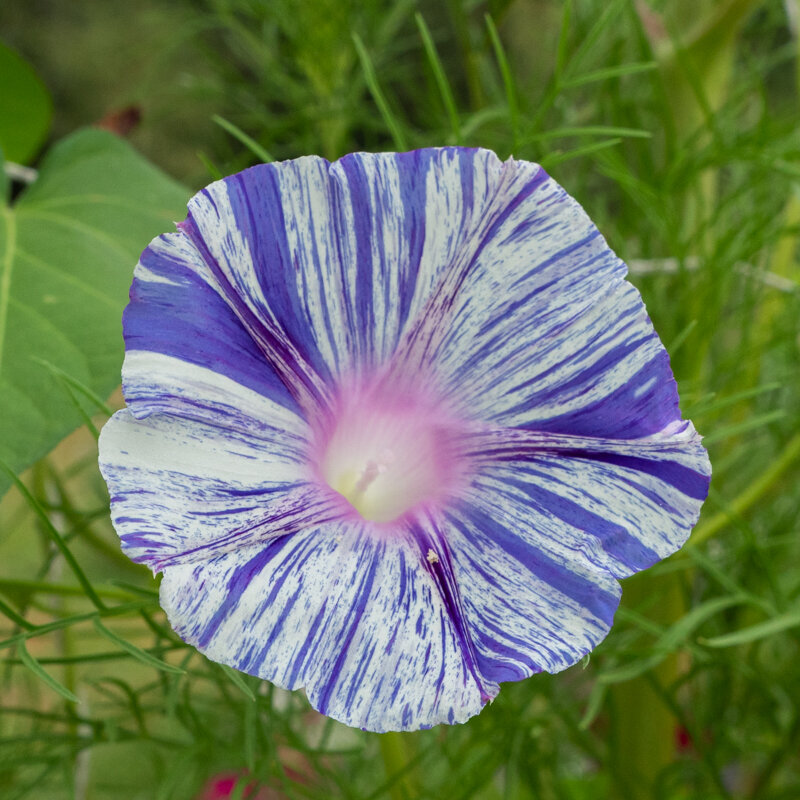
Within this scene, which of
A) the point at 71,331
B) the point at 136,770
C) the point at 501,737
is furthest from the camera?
the point at 136,770

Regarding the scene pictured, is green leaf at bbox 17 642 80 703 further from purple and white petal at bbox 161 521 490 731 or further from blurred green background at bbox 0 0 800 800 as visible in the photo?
purple and white petal at bbox 161 521 490 731

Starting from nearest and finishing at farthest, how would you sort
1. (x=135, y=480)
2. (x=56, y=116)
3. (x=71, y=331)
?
(x=135, y=480) < (x=71, y=331) < (x=56, y=116)

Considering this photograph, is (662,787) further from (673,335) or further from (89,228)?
(89,228)

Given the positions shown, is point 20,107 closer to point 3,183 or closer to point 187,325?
point 3,183

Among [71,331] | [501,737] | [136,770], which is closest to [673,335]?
[501,737]

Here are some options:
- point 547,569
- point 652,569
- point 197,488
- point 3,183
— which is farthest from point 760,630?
point 3,183

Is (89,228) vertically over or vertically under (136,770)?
over

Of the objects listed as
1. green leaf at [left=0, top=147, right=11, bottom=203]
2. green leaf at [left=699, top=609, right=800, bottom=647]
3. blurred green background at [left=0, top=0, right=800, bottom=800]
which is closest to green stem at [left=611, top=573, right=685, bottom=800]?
blurred green background at [left=0, top=0, right=800, bottom=800]
